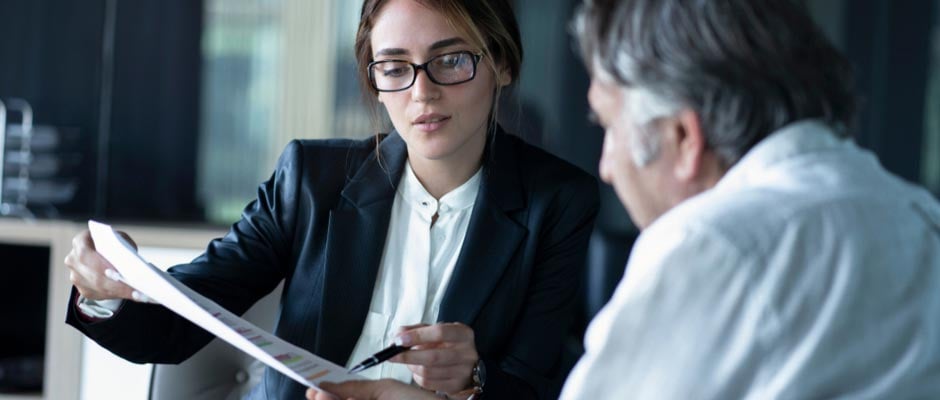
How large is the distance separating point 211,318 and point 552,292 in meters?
0.60

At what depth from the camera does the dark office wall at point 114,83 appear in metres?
3.64

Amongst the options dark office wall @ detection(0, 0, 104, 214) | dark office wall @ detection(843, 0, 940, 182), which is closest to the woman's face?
dark office wall @ detection(0, 0, 104, 214)

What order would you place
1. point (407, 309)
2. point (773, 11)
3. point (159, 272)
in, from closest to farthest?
1. point (773, 11)
2. point (159, 272)
3. point (407, 309)

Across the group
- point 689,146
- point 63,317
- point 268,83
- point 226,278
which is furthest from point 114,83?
point 689,146

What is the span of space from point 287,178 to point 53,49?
2479 millimetres

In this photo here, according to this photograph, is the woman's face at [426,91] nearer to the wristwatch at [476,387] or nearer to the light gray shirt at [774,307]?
the wristwatch at [476,387]

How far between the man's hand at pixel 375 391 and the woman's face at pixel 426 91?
1.43ft

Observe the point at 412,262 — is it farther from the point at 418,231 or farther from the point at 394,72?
the point at 394,72

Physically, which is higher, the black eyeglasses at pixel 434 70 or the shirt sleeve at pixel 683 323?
the black eyeglasses at pixel 434 70

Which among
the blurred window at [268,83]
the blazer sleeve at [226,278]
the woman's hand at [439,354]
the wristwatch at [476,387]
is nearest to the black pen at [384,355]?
the woman's hand at [439,354]

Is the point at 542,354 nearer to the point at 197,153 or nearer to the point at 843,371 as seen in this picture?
the point at 843,371

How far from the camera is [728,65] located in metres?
0.85

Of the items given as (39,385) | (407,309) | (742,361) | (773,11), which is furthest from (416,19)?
(39,385)

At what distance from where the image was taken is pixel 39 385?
2.58 m
